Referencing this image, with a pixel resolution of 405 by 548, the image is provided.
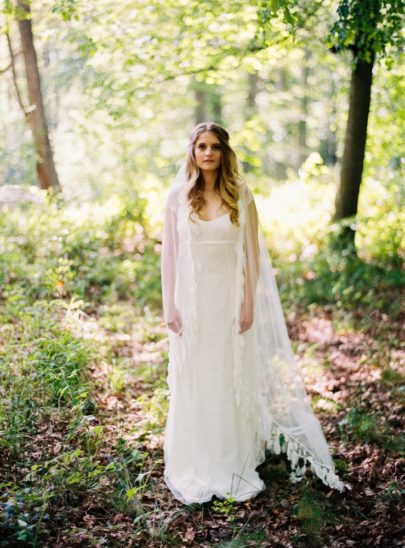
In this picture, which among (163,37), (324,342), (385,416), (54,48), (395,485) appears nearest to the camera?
(395,485)

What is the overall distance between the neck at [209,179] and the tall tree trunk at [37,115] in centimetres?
665

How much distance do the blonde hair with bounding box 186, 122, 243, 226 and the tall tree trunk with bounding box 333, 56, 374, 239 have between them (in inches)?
202

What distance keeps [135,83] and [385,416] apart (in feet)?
20.0

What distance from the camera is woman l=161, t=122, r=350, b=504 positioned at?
12.6 ft

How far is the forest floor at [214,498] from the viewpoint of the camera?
3375mm

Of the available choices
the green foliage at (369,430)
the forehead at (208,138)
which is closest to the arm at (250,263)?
the forehead at (208,138)

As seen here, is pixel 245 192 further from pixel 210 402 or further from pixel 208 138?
pixel 210 402

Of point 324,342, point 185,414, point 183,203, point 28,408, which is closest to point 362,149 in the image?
point 324,342

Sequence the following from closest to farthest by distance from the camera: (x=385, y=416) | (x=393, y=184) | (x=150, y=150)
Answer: (x=385, y=416), (x=393, y=184), (x=150, y=150)

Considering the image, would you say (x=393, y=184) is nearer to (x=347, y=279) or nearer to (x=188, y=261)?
(x=347, y=279)

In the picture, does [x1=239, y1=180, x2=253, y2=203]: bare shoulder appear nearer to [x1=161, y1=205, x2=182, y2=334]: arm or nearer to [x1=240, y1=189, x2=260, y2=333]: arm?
[x1=240, y1=189, x2=260, y2=333]: arm

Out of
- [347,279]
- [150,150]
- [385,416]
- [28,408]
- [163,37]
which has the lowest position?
[150,150]

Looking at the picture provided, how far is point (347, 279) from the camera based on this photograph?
314 inches

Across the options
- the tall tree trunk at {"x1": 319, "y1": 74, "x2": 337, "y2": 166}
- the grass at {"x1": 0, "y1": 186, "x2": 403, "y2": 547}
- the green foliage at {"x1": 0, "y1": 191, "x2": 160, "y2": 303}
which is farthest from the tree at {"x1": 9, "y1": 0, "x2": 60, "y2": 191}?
the tall tree trunk at {"x1": 319, "y1": 74, "x2": 337, "y2": 166}
